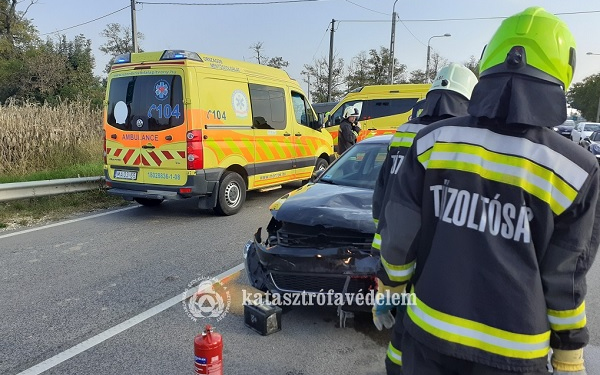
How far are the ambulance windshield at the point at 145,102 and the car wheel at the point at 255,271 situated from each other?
357cm

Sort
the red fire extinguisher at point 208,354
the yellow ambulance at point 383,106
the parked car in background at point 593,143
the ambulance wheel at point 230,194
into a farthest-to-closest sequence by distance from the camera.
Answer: the parked car in background at point 593,143
the yellow ambulance at point 383,106
the ambulance wheel at point 230,194
the red fire extinguisher at point 208,354

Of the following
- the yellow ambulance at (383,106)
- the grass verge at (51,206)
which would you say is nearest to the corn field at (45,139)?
the grass verge at (51,206)

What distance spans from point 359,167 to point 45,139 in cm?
856

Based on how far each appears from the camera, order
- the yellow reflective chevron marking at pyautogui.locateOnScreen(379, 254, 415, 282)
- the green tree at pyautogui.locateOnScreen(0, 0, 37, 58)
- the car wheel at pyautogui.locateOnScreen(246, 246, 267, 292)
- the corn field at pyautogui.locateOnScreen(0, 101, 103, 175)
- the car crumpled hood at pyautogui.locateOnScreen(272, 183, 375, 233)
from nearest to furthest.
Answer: the yellow reflective chevron marking at pyautogui.locateOnScreen(379, 254, 415, 282) < the car crumpled hood at pyautogui.locateOnScreen(272, 183, 375, 233) < the car wheel at pyautogui.locateOnScreen(246, 246, 267, 292) < the corn field at pyautogui.locateOnScreen(0, 101, 103, 175) < the green tree at pyautogui.locateOnScreen(0, 0, 37, 58)

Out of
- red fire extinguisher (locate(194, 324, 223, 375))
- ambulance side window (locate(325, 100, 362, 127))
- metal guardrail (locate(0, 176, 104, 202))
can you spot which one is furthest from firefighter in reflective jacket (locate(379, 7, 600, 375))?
ambulance side window (locate(325, 100, 362, 127))

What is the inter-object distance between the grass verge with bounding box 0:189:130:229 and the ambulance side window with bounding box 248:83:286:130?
2989 mm

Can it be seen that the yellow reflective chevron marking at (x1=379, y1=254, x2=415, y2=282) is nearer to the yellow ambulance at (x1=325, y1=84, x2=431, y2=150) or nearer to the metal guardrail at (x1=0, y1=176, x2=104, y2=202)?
the metal guardrail at (x1=0, y1=176, x2=104, y2=202)

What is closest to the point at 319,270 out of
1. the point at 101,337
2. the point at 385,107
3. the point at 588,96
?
the point at 101,337

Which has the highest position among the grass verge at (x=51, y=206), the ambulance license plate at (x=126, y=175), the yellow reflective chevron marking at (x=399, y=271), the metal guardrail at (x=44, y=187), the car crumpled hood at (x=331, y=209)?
the yellow reflective chevron marking at (x=399, y=271)

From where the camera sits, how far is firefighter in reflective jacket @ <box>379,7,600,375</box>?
1356 millimetres

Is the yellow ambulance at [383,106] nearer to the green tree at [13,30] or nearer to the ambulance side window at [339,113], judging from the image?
the ambulance side window at [339,113]

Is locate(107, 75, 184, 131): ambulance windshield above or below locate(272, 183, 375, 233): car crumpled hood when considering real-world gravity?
above

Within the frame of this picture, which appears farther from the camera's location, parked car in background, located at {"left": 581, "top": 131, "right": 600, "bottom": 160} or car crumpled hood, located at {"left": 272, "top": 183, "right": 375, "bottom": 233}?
parked car in background, located at {"left": 581, "top": 131, "right": 600, "bottom": 160}

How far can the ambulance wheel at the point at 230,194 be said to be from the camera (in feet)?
24.0
